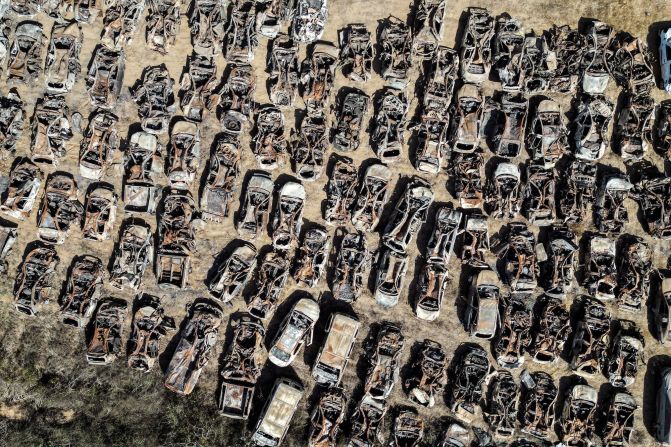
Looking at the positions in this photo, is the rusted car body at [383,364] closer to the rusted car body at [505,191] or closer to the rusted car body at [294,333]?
the rusted car body at [294,333]

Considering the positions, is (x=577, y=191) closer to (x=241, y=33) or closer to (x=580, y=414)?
(x=580, y=414)

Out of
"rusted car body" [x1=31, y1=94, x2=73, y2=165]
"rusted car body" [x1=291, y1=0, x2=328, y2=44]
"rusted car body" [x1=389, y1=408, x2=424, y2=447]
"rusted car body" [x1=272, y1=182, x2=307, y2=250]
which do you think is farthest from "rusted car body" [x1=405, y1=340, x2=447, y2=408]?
"rusted car body" [x1=31, y1=94, x2=73, y2=165]

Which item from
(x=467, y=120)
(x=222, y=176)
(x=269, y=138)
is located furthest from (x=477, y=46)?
(x=222, y=176)

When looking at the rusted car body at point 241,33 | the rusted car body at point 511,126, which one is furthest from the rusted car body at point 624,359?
the rusted car body at point 241,33

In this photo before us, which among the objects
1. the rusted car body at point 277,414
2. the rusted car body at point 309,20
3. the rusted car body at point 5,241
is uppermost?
the rusted car body at point 309,20

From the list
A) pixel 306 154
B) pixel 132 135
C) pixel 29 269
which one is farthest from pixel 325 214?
pixel 29 269

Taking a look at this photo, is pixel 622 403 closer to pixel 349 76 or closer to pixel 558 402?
pixel 558 402
